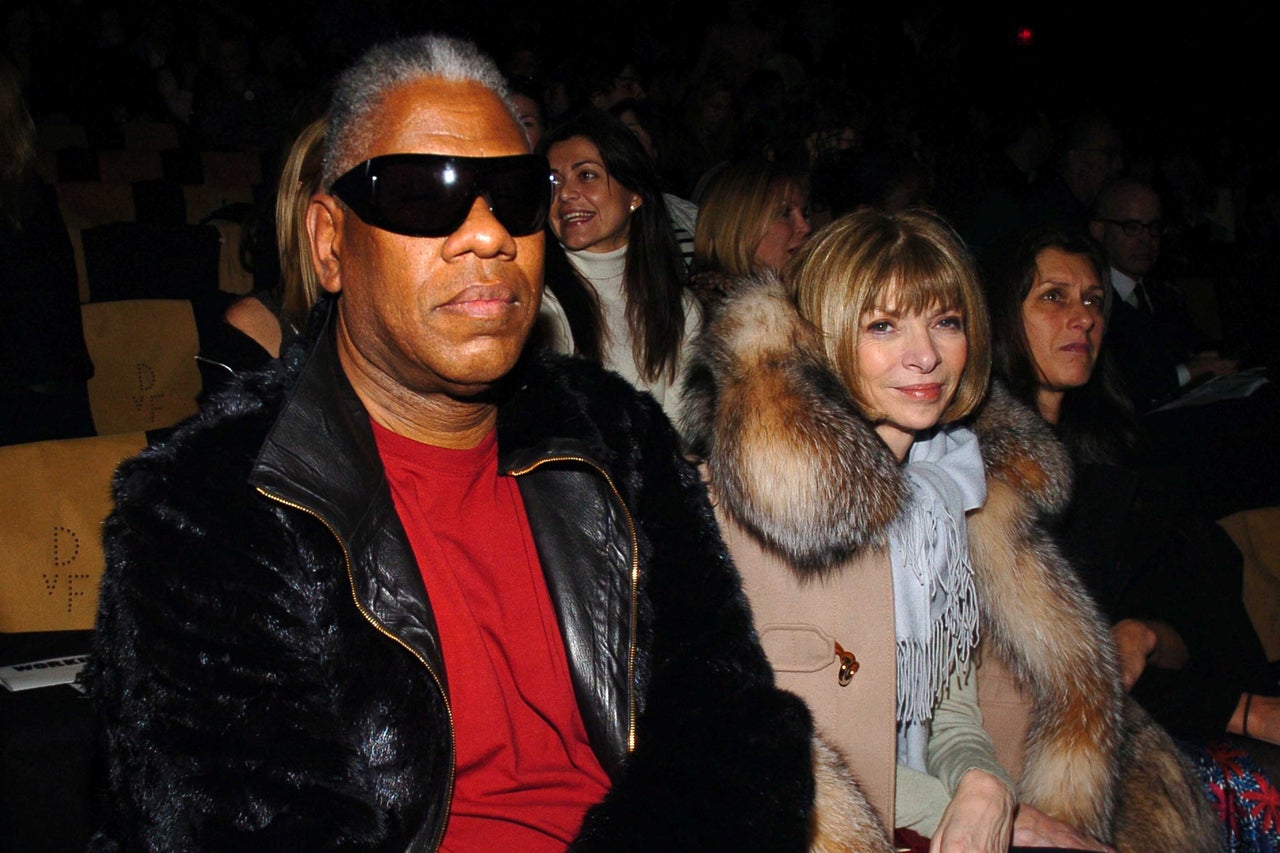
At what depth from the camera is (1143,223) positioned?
4.40 m

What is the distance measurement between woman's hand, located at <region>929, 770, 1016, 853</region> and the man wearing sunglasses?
16.1 inches

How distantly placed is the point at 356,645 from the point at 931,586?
1178mm

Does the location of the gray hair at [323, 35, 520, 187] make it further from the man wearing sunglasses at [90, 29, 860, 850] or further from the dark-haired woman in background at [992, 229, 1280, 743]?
the dark-haired woman in background at [992, 229, 1280, 743]

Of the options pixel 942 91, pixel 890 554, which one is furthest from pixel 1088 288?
pixel 942 91

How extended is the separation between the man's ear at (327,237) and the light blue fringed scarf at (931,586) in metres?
1.04

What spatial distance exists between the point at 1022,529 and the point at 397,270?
1.43 metres

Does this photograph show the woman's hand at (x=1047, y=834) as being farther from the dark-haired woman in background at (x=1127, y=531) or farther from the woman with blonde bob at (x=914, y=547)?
the dark-haired woman in background at (x=1127, y=531)

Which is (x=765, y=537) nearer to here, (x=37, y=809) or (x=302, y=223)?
(x=302, y=223)

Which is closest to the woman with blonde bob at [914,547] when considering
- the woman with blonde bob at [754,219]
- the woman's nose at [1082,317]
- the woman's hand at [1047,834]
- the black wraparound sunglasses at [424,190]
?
the woman's hand at [1047,834]

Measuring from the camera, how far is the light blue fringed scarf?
209 cm

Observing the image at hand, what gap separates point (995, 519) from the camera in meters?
2.28

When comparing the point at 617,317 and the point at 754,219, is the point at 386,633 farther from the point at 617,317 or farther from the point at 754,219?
the point at 754,219

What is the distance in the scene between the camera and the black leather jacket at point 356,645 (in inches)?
47.6

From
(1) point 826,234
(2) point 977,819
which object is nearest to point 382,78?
(1) point 826,234
